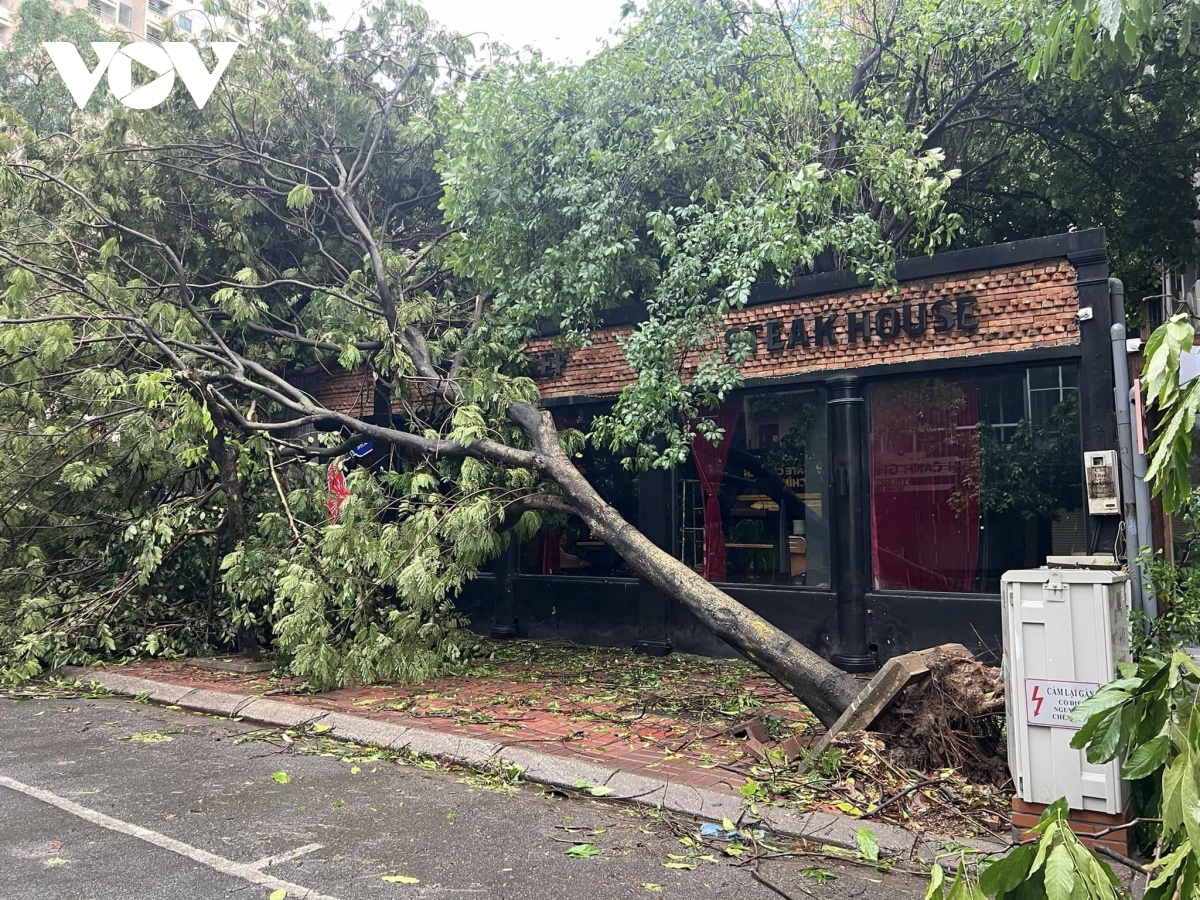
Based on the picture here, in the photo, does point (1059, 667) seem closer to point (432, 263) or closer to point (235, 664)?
point (235, 664)

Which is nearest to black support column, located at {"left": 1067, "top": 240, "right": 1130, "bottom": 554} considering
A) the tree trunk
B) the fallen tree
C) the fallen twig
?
the fallen tree

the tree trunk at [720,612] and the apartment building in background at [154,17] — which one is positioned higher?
the apartment building in background at [154,17]

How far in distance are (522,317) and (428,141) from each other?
407 centimetres

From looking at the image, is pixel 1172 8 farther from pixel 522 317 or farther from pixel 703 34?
pixel 522 317

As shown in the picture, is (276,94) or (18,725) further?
(276,94)

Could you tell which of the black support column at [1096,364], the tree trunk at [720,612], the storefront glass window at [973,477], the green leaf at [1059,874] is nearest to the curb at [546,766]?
the tree trunk at [720,612]

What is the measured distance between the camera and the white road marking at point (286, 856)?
4.62m

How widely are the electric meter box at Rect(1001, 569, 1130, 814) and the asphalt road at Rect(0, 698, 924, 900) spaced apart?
3.08ft

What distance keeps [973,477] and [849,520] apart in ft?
4.34

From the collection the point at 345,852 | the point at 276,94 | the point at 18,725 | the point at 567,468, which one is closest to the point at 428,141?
the point at 276,94

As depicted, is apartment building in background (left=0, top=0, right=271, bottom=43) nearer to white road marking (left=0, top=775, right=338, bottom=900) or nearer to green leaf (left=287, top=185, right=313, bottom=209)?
green leaf (left=287, top=185, right=313, bottom=209)

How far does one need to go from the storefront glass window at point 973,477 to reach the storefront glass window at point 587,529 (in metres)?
3.28

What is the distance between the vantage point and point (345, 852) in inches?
190
